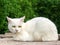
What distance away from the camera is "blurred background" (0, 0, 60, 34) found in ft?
29.3

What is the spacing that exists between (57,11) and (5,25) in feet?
5.68

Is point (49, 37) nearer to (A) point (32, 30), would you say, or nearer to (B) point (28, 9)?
(A) point (32, 30)

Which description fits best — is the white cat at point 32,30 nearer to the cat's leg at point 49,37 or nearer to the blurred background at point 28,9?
the cat's leg at point 49,37

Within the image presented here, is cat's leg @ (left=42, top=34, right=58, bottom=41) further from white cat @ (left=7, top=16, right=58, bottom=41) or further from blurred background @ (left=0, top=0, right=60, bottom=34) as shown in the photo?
blurred background @ (left=0, top=0, right=60, bottom=34)

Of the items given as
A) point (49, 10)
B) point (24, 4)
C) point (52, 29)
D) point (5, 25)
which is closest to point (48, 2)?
point (49, 10)

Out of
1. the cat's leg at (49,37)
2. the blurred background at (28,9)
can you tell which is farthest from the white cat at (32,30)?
the blurred background at (28,9)

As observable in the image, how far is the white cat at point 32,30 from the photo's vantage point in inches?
221

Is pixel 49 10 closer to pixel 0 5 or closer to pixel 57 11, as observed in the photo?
pixel 57 11

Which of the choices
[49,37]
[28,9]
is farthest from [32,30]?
[28,9]

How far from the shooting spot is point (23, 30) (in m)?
5.75

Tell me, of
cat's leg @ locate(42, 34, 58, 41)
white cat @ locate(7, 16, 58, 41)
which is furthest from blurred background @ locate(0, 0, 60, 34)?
cat's leg @ locate(42, 34, 58, 41)

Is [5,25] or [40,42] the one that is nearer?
[40,42]

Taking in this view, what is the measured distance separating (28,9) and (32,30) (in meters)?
4.30

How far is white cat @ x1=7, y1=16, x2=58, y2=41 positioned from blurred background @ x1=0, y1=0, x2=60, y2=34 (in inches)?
127
